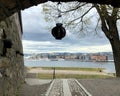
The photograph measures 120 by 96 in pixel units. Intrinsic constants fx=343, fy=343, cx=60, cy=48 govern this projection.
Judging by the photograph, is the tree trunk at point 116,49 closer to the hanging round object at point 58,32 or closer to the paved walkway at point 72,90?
the paved walkway at point 72,90

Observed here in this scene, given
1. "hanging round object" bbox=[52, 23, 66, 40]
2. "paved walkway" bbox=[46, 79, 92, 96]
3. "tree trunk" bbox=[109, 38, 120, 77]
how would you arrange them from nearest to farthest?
"hanging round object" bbox=[52, 23, 66, 40] < "paved walkway" bbox=[46, 79, 92, 96] < "tree trunk" bbox=[109, 38, 120, 77]

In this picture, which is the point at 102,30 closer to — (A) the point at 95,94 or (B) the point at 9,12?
(A) the point at 95,94

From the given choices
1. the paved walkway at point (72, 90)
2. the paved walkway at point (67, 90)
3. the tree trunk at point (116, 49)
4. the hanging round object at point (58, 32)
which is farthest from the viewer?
the tree trunk at point (116, 49)

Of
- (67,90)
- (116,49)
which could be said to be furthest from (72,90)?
(116,49)

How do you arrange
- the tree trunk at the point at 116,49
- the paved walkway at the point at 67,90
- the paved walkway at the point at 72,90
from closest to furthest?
the paved walkway at the point at 67,90
the paved walkway at the point at 72,90
the tree trunk at the point at 116,49

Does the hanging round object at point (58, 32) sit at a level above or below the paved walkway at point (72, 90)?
above

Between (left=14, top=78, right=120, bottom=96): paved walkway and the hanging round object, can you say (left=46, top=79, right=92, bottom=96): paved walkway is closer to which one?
(left=14, top=78, right=120, bottom=96): paved walkway

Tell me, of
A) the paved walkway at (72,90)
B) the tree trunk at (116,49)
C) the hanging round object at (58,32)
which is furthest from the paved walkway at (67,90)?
the tree trunk at (116,49)

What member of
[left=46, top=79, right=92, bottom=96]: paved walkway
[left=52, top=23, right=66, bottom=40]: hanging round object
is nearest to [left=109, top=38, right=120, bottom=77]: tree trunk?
[left=46, top=79, right=92, bottom=96]: paved walkway

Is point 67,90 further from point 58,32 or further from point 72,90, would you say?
point 58,32

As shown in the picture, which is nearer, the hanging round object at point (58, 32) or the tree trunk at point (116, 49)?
the hanging round object at point (58, 32)

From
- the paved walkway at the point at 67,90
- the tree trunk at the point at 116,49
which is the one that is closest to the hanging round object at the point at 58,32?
the paved walkway at the point at 67,90

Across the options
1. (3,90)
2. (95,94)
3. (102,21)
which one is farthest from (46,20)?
(3,90)

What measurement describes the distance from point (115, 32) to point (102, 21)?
4.22 ft
